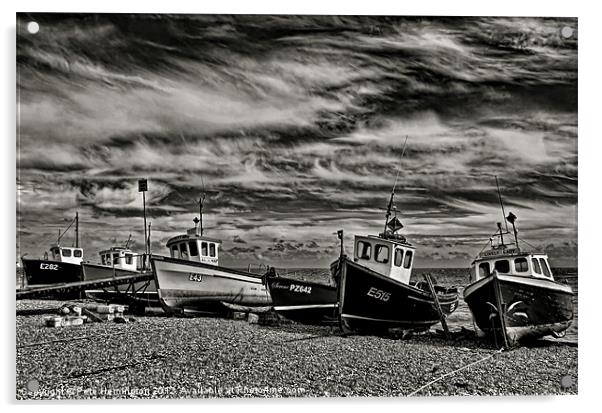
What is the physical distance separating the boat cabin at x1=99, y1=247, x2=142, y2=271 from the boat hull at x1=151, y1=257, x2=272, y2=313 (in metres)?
0.19

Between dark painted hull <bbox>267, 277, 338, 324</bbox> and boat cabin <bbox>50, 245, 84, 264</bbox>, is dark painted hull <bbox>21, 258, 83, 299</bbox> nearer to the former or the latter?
boat cabin <bbox>50, 245, 84, 264</bbox>

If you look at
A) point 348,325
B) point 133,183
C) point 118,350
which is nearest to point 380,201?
point 348,325

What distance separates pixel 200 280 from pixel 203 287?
0.08 meters

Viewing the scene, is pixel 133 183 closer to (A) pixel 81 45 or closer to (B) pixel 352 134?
(A) pixel 81 45

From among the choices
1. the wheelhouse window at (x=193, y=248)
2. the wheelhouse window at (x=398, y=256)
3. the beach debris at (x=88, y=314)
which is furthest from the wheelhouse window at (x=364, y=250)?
the beach debris at (x=88, y=314)

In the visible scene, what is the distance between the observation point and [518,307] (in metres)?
A: 6.47

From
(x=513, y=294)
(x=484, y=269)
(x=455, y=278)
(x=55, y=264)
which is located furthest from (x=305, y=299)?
(x=55, y=264)

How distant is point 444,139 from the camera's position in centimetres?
635

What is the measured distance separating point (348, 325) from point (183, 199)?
200cm

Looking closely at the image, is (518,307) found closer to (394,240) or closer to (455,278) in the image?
(455,278)

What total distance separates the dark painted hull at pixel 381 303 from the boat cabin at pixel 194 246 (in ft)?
4.05

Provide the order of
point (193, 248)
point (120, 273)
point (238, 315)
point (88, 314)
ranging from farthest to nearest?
point (238, 315), point (120, 273), point (88, 314), point (193, 248)

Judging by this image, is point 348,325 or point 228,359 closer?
point 228,359

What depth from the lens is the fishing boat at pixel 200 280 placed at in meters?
6.35
